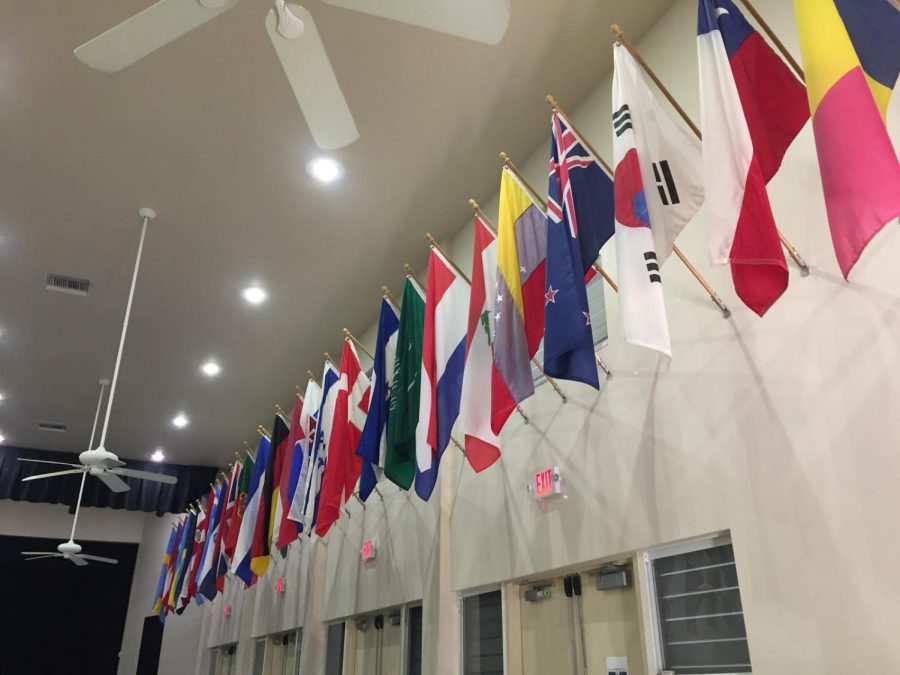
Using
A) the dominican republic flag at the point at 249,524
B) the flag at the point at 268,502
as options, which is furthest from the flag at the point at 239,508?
the flag at the point at 268,502

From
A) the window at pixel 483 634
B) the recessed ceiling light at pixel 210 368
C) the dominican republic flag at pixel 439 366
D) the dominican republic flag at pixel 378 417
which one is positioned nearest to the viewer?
the dominican republic flag at pixel 439 366

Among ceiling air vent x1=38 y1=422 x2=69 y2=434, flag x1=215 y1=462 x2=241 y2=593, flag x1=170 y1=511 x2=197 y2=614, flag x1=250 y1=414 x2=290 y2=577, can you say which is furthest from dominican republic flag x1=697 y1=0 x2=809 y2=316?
ceiling air vent x1=38 y1=422 x2=69 y2=434

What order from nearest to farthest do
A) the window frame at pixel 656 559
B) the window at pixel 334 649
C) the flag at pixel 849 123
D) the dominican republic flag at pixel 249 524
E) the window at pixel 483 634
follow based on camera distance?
the flag at pixel 849 123
the window frame at pixel 656 559
the window at pixel 483 634
the dominican republic flag at pixel 249 524
the window at pixel 334 649

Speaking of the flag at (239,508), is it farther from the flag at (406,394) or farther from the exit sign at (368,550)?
the flag at (406,394)

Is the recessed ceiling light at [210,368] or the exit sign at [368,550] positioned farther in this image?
the recessed ceiling light at [210,368]

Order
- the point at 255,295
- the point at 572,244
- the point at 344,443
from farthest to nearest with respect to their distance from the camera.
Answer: the point at 255,295 → the point at 344,443 → the point at 572,244

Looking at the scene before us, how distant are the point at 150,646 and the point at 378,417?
1073 cm

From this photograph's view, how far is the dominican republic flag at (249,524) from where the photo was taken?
20.2 feet

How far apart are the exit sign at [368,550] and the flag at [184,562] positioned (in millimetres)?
4195

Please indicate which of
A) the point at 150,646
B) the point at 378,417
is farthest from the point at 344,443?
the point at 150,646

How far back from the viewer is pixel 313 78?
3021 millimetres

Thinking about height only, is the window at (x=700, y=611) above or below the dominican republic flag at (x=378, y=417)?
below

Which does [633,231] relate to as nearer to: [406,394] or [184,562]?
[406,394]

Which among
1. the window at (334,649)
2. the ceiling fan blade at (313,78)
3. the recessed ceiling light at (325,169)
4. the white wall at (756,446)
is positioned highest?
the recessed ceiling light at (325,169)
